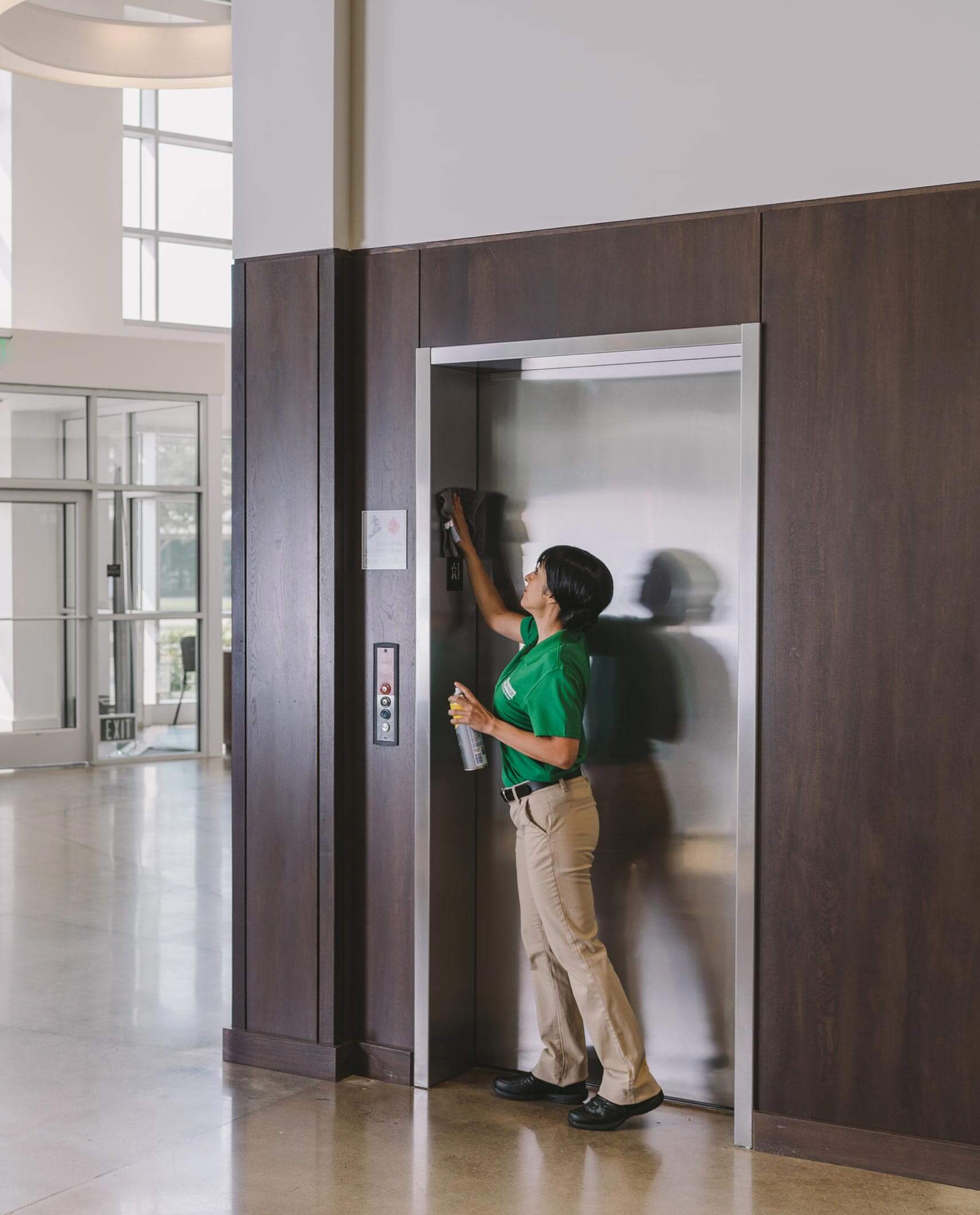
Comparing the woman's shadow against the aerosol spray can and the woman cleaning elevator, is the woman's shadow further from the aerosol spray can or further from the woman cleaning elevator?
the aerosol spray can

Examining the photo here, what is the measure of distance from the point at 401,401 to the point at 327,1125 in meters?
2.17

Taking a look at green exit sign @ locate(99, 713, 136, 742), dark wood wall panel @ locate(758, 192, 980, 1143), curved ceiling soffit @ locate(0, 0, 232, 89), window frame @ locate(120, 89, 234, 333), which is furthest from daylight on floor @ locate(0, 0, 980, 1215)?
window frame @ locate(120, 89, 234, 333)

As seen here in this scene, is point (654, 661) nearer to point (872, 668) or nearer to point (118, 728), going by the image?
point (872, 668)

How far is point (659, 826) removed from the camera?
4.24 meters

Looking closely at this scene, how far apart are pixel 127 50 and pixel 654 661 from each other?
736cm

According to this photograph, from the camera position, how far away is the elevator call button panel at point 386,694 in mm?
4312

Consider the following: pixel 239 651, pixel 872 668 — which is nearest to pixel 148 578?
pixel 239 651

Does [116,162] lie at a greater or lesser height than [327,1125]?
greater

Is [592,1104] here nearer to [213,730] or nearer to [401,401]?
[401,401]

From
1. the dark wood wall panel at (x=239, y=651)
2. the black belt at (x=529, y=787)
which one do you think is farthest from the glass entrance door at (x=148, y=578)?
the black belt at (x=529, y=787)

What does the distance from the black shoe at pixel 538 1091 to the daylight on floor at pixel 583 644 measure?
1 cm

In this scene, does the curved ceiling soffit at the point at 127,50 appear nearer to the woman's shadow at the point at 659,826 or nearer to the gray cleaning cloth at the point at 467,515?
the gray cleaning cloth at the point at 467,515

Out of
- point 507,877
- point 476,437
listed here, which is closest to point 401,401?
point 476,437

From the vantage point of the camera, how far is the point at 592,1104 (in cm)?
397
